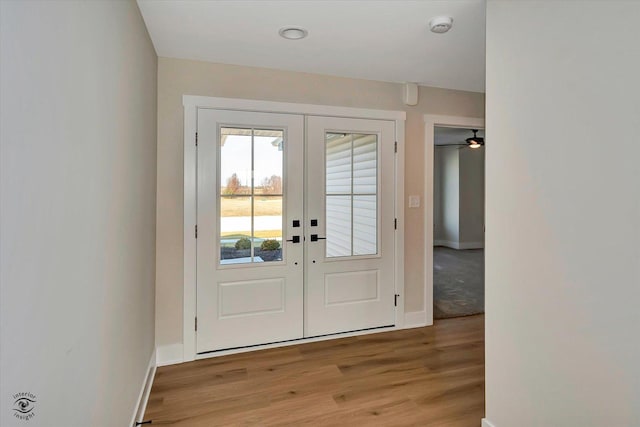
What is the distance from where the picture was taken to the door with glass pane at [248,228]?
292 centimetres

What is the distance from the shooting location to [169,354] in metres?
→ 2.85

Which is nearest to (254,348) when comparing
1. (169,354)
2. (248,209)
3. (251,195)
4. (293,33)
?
(169,354)

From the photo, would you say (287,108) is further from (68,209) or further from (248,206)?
(68,209)

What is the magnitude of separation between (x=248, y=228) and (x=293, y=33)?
59.5 inches

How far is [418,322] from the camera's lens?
11.9 feet

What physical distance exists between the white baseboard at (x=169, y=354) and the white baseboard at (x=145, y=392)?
0.21 ft

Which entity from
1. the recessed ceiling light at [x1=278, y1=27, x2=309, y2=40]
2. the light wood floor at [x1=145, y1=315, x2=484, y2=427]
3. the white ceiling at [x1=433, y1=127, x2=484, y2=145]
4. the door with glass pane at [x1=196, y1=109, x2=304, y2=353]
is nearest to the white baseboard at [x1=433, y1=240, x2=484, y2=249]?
the white ceiling at [x1=433, y1=127, x2=484, y2=145]

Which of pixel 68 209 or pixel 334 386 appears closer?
pixel 68 209

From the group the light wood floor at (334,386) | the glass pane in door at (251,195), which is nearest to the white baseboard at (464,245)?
the light wood floor at (334,386)

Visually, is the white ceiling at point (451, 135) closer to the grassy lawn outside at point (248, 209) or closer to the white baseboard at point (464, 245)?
the white baseboard at point (464, 245)

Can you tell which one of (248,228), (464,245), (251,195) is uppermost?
(251,195)

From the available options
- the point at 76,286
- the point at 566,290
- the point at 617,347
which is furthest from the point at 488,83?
the point at 76,286

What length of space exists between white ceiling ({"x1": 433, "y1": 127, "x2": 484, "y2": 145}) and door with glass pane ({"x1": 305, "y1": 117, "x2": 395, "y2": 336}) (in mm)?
3672

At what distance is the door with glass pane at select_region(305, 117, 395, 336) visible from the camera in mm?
3227
